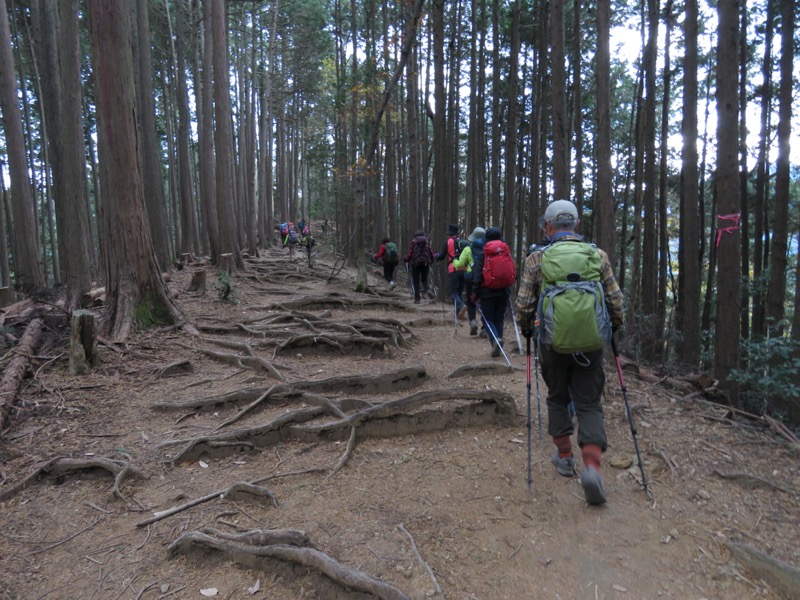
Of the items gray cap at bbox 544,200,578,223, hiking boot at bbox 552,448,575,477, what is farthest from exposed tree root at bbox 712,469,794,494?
gray cap at bbox 544,200,578,223

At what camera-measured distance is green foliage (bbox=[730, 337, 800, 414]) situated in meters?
8.16

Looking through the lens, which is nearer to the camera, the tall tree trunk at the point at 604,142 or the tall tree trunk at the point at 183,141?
the tall tree trunk at the point at 604,142

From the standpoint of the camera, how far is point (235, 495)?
358cm

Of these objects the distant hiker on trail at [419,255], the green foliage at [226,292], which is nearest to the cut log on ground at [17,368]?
the green foliage at [226,292]

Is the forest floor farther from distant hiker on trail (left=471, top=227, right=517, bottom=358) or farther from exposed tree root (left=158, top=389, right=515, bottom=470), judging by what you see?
distant hiker on trail (left=471, top=227, right=517, bottom=358)

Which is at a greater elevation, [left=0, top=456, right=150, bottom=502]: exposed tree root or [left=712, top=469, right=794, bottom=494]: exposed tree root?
[left=0, top=456, right=150, bottom=502]: exposed tree root

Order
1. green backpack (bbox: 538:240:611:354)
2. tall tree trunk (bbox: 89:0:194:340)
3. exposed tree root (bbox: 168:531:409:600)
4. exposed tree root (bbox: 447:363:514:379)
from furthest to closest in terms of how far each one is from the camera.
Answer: tall tree trunk (bbox: 89:0:194:340) → exposed tree root (bbox: 447:363:514:379) → green backpack (bbox: 538:240:611:354) → exposed tree root (bbox: 168:531:409:600)

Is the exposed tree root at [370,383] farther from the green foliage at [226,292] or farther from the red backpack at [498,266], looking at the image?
the green foliage at [226,292]

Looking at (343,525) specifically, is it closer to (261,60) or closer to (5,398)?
(5,398)

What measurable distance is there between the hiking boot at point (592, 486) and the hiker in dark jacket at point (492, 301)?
151 inches

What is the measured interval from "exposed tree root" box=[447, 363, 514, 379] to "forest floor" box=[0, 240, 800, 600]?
0.03m

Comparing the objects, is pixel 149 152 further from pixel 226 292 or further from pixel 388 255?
pixel 388 255

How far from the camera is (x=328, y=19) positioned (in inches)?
1070

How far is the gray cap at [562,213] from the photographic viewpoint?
3697mm
